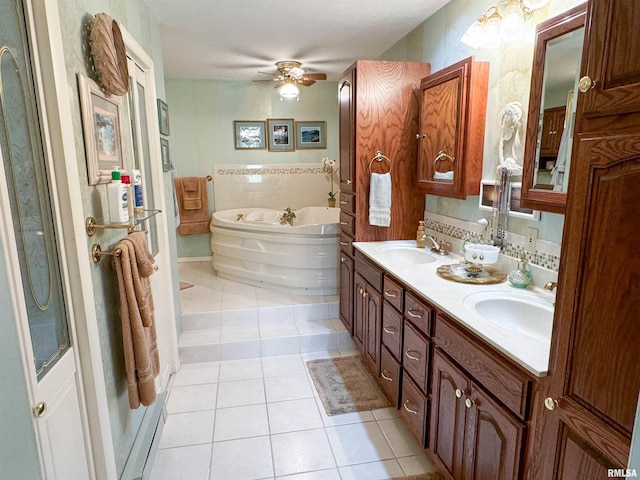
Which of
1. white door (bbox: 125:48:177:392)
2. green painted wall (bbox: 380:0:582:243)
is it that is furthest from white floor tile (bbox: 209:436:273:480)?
green painted wall (bbox: 380:0:582:243)

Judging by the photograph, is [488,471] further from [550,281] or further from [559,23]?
[559,23]

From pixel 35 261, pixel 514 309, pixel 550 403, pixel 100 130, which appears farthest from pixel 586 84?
pixel 100 130

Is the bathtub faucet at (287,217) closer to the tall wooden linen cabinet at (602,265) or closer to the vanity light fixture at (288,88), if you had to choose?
the vanity light fixture at (288,88)

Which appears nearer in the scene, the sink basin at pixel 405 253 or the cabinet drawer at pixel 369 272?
the cabinet drawer at pixel 369 272

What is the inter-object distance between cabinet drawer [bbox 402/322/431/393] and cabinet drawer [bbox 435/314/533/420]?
0.51ft

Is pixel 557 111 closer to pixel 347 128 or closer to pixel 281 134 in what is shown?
pixel 347 128

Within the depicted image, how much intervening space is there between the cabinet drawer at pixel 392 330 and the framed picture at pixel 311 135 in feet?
11.0

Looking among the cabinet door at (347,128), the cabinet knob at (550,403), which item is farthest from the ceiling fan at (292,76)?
the cabinet knob at (550,403)

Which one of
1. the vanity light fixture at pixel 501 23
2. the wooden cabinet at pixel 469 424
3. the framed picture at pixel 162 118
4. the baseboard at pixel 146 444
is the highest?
the vanity light fixture at pixel 501 23

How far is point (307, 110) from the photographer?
4.94 metres

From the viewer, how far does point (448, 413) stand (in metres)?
1.53

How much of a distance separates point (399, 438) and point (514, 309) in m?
1.02

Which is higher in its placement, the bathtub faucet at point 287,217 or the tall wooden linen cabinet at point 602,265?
the tall wooden linen cabinet at point 602,265

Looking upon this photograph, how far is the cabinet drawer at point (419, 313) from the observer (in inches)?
64.9
